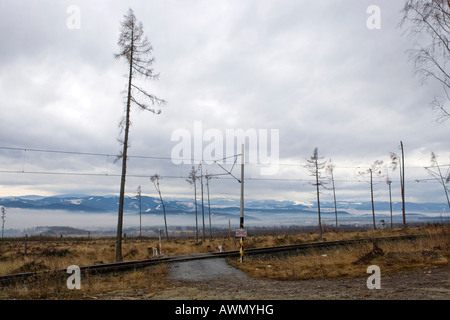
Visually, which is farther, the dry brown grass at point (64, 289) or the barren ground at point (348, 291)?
the dry brown grass at point (64, 289)

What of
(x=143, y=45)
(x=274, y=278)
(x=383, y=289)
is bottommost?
(x=274, y=278)

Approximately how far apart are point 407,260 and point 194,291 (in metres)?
10.3

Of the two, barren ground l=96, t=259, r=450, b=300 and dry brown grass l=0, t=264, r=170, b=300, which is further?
dry brown grass l=0, t=264, r=170, b=300

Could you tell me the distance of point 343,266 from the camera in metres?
16.6

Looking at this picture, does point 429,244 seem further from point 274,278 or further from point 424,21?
point 424,21

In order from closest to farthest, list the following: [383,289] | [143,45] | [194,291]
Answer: [383,289] → [194,291] → [143,45]

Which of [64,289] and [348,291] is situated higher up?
[348,291]

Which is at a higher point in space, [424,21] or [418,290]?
[424,21]

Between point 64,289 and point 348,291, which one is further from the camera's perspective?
point 64,289
